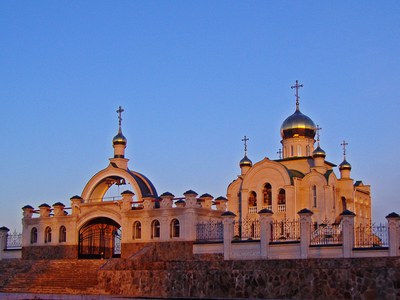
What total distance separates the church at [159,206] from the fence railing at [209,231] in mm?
426

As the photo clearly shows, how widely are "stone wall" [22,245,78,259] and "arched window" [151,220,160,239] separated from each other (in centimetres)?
487

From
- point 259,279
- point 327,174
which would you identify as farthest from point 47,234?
point 259,279

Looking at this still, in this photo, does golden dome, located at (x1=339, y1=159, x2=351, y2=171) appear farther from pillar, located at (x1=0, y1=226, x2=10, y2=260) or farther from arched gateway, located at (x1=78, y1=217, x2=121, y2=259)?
pillar, located at (x1=0, y1=226, x2=10, y2=260)

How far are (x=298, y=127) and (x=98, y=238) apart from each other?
12.8 metres

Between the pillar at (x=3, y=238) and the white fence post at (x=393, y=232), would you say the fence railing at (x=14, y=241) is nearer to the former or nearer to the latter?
the pillar at (x=3, y=238)

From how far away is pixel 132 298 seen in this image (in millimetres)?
21578

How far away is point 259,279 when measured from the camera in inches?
809

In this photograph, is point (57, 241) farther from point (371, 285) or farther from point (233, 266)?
point (371, 285)

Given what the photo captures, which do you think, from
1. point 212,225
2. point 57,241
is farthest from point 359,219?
point 57,241

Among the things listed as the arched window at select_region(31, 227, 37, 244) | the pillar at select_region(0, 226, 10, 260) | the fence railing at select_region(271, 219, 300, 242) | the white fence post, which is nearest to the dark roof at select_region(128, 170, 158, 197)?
the arched window at select_region(31, 227, 37, 244)

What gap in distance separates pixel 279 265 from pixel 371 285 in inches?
187

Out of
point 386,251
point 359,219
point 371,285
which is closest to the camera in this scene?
point 371,285

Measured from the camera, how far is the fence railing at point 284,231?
81.6 ft

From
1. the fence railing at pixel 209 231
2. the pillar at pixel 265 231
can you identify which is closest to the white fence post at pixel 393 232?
the pillar at pixel 265 231
